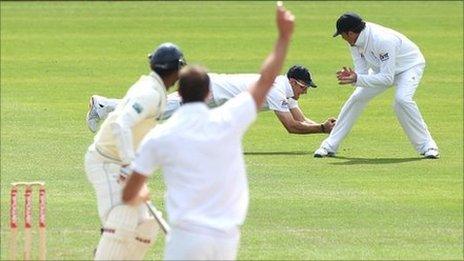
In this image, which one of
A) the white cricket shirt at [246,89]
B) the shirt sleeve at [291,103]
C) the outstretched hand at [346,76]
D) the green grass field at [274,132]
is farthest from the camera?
the shirt sleeve at [291,103]

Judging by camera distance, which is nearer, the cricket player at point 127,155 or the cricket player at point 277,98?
the cricket player at point 127,155

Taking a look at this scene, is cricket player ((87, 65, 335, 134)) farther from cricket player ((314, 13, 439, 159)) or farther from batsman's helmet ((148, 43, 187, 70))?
batsman's helmet ((148, 43, 187, 70))

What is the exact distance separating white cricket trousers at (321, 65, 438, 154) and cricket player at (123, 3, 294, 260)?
9.69 metres

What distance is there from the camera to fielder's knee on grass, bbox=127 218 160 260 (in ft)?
37.9

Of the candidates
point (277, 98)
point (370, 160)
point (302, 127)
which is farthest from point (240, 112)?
point (302, 127)

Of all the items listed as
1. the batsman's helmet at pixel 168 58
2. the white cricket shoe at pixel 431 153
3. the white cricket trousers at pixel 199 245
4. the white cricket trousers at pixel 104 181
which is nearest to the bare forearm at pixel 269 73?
the white cricket trousers at pixel 199 245

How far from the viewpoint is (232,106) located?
9992mm

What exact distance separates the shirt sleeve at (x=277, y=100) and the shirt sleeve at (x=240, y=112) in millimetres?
9214

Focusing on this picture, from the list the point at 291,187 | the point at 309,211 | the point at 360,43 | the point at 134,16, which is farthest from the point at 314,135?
the point at 134,16

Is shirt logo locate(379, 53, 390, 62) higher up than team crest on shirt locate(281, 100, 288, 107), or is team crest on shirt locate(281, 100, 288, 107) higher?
shirt logo locate(379, 53, 390, 62)

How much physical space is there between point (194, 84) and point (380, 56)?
9625 millimetres

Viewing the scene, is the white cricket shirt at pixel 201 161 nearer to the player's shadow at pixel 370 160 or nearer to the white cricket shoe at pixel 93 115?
the player's shadow at pixel 370 160

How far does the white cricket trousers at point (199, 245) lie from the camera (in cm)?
984

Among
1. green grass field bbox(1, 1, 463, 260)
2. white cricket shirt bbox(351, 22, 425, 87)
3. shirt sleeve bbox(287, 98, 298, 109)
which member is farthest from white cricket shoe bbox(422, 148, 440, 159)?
shirt sleeve bbox(287, 98, 298, 109)
